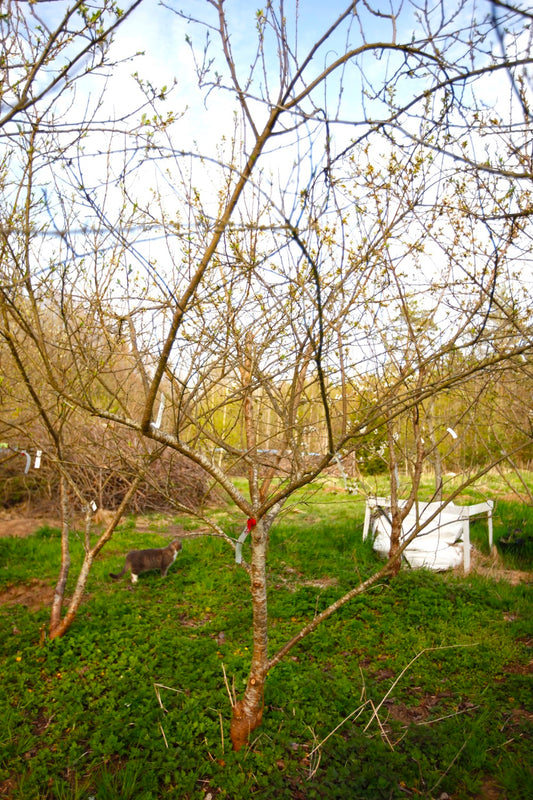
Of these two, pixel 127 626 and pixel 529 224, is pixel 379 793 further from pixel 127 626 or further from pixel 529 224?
pixel 529 224

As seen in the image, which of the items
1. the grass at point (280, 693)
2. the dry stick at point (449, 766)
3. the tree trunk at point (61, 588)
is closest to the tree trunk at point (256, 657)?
the grass at point (280, 693)

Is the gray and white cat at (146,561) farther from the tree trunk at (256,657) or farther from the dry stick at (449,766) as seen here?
the dry stick at (449,766)

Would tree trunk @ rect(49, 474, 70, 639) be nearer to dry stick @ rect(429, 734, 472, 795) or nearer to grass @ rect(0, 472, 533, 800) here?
grass @ rect(0, 472, 533, 800)

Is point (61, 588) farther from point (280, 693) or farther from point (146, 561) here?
point (280, 693)

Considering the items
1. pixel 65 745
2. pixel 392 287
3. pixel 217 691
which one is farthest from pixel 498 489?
pixel 65 745

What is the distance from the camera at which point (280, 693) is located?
3.46m

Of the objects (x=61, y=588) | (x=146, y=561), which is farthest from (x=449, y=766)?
(x=146, y=561)

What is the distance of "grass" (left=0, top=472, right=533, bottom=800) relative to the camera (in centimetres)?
277

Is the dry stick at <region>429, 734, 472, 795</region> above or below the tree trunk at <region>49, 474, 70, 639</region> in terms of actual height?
below

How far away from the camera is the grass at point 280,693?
9.08ft

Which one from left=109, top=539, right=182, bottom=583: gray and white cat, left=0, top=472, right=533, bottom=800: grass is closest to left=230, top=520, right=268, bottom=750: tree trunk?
left=0, top=472, right=533, bottom=800: grass

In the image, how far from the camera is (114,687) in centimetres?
354

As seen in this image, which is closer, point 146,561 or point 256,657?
point 256,657

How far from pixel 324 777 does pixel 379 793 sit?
29 centimetres
